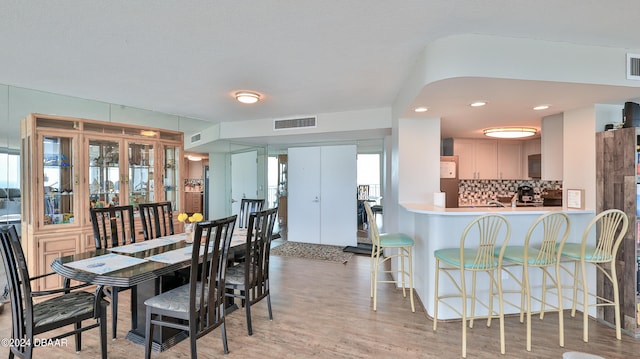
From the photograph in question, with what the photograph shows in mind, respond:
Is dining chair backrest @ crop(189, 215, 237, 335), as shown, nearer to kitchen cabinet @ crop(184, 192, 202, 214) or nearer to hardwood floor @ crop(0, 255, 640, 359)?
hardwood floor @ crop(0, 255, 640, 359)

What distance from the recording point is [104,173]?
13.7 ft

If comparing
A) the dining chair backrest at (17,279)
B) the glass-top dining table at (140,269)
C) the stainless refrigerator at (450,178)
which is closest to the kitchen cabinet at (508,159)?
the stainless refrigerator at (450,178)

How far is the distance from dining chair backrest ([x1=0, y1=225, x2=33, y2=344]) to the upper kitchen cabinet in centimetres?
588

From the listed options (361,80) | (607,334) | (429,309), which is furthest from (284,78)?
(607,334)

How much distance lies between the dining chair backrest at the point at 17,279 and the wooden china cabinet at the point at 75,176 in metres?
2.07

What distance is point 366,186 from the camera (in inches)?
270

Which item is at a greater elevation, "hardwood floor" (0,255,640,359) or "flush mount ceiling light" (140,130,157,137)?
"flush mount ceiling light" (140,130,157,137)

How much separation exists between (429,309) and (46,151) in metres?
4.64

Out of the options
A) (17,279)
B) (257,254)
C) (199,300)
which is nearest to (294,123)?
(257,254)

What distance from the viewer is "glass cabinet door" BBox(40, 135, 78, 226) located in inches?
142

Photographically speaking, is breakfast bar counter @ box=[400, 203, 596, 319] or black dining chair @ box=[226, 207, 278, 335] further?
breakfast bar counter @ box=[400, 203, 596, 319]

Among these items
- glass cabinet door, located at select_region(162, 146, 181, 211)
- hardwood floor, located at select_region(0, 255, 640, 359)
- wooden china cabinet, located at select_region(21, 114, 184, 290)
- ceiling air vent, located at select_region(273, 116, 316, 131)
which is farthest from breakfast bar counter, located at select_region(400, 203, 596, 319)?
wooden china cabinet, located at select_region(21, 114, 184, 290)

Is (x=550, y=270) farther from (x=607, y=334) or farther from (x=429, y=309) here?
(x=429, y=309)

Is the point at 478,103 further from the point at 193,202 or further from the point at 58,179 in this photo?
the point at 193,202
